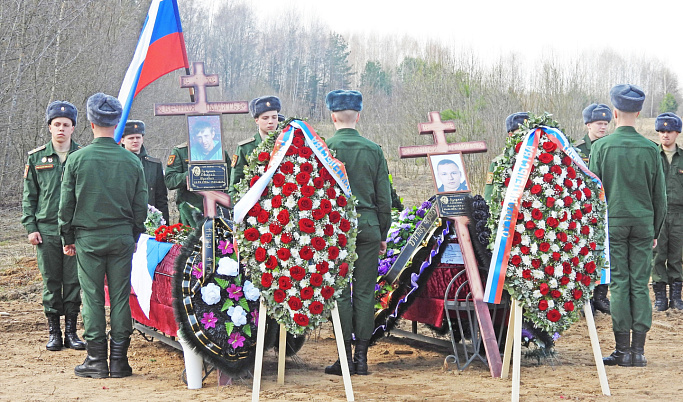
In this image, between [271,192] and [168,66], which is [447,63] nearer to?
[168,66]

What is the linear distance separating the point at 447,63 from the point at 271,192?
1616cm

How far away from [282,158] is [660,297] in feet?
18.7

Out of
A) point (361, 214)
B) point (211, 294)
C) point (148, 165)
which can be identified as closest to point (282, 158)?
point (361, 214)

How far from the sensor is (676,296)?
8.70 metres

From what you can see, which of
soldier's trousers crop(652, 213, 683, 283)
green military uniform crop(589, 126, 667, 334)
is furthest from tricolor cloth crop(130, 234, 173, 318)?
soldier's trousers crop(652, 213, 683, 283)

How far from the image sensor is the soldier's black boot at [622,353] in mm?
5887

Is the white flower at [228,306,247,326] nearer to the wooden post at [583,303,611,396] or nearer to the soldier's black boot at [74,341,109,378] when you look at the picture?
the soldier's black boot at [74,341,109,378]

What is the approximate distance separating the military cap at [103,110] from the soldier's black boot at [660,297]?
21.1 feet

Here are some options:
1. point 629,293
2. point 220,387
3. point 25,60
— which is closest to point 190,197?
point 220,387

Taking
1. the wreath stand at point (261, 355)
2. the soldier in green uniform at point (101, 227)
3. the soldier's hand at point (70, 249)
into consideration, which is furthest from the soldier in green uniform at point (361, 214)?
the soldier's hand at point (70, 249)

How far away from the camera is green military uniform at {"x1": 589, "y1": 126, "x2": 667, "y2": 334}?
5809 millimetres

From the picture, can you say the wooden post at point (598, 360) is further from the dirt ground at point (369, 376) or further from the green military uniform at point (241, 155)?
the green military uniform at point (241, 155)

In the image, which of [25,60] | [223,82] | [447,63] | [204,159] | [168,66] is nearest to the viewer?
[204,159]

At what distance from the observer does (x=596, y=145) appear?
6020mm
